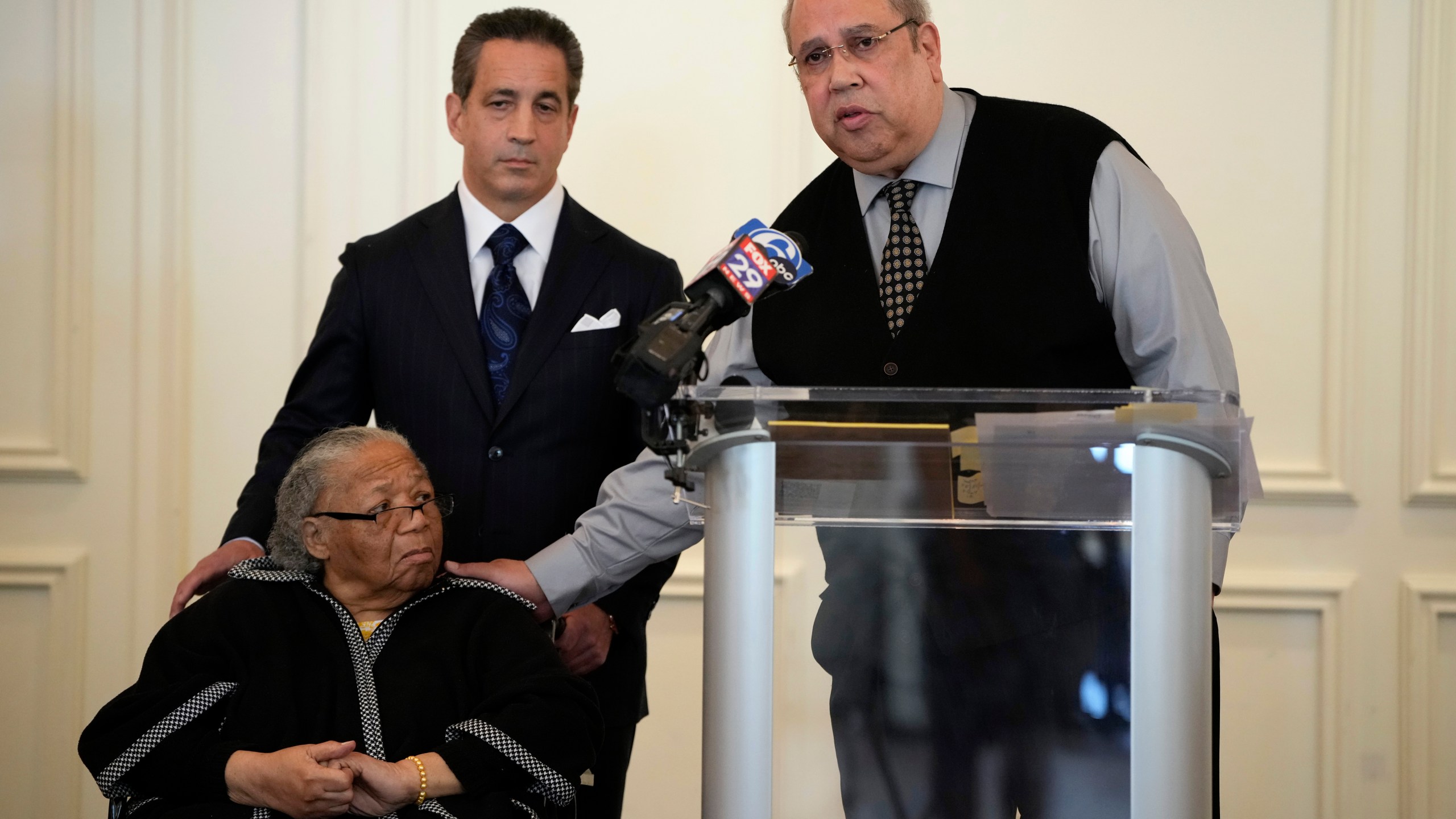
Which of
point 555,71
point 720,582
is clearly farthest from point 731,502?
point 555,71

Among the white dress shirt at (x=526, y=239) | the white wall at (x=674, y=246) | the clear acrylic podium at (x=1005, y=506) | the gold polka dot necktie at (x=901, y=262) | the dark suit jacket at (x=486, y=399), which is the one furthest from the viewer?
the white wall at (x=674, y=246)

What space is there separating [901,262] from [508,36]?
0.99 meters

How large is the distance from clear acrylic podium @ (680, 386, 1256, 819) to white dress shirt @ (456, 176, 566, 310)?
1.35m

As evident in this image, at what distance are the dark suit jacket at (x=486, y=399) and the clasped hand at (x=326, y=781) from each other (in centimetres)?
50

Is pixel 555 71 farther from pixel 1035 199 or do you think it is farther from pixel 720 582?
pixel 720 582

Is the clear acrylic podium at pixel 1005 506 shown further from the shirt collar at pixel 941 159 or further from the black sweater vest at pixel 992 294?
the shirt collar at pixel 941 159

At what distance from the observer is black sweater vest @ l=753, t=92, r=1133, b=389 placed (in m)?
1.88

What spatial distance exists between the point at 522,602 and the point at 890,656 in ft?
3.49

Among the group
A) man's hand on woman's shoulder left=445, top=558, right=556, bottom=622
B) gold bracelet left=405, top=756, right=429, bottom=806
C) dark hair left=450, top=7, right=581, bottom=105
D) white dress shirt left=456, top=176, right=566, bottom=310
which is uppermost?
dark hair left=450, top=7, right=581, bottom=105

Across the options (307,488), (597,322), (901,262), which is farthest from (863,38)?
(307,488)

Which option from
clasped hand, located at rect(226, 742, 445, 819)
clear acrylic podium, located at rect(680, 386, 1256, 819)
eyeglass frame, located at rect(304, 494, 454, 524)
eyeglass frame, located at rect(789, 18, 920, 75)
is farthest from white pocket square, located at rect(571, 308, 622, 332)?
clear acrylic podium, located at rect(680, 386, 1256, 819)

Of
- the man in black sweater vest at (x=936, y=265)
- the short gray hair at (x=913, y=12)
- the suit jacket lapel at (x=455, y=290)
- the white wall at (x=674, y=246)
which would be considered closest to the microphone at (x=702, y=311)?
the man in black sweater vest at (x=936, y=265)

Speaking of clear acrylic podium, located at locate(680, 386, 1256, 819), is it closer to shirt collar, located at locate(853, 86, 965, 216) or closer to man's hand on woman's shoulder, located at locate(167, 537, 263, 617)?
shirt collar, located at locate(853, 86, 965, 216)

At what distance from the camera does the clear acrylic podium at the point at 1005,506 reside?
1101 millimetres
